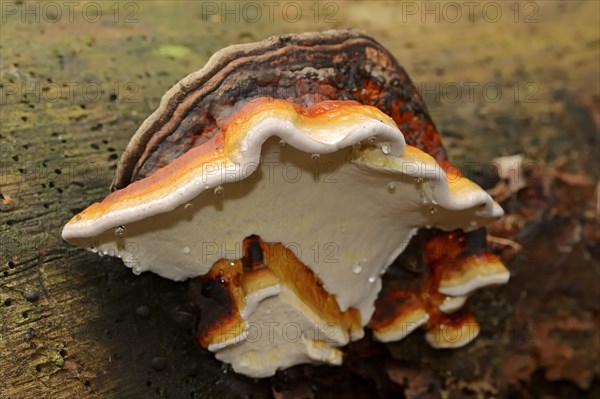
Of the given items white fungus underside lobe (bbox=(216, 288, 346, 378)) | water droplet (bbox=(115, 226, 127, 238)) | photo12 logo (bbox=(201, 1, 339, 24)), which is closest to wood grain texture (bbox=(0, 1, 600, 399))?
photo12 logo (bbox=(201, 1, 339, 24))

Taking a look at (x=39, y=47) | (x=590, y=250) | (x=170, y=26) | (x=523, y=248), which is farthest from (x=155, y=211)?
(x=590, y=250)

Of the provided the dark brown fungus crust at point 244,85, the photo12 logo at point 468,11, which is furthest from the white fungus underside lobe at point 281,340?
the photo12 logo at point 468,11

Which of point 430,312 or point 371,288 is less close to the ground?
point 371,288

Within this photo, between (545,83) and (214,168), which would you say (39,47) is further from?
(545,83)

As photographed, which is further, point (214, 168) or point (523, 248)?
point (523, 248)

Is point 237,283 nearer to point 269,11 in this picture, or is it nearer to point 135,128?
point 135,128

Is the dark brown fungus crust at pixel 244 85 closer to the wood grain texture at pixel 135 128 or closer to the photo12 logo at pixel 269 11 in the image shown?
the wood grain texture at pixel 135 128
